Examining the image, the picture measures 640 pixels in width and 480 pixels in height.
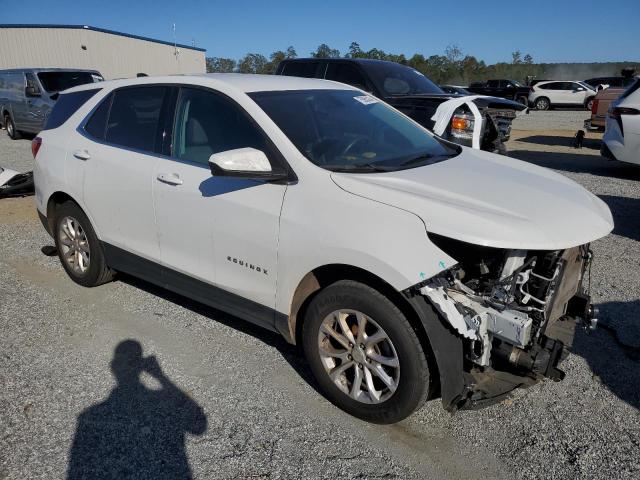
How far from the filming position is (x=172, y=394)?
320 centimetres

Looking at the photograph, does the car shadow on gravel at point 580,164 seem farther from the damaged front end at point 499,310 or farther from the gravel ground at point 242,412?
the damaged front end at point 499,310

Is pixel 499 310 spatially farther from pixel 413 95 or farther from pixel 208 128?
pixel 413 95

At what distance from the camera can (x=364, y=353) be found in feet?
9.21

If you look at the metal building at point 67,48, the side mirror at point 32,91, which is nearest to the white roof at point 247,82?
the side mirror at point 32,91

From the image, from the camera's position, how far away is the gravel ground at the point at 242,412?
2631 mm

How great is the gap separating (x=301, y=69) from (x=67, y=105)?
210 inches

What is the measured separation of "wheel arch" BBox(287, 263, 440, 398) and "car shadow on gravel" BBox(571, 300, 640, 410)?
4.17 feet

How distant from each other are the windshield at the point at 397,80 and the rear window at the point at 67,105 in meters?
4.69

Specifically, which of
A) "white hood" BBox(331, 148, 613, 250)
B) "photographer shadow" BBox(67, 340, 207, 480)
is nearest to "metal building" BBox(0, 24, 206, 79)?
"photographer shadow" BBox(67, 340, 207, 480)

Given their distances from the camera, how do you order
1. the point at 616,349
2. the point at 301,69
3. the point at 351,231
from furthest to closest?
the point at 301,69 → the point at 616,349 → the point at 351,231

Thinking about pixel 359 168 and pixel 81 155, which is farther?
pixel 81 155

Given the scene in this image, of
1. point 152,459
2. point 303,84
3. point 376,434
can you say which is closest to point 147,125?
point 303,84

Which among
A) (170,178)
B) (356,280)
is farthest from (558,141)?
(356,280)

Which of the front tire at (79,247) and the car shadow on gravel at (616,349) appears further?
the front tire at (79,247)
